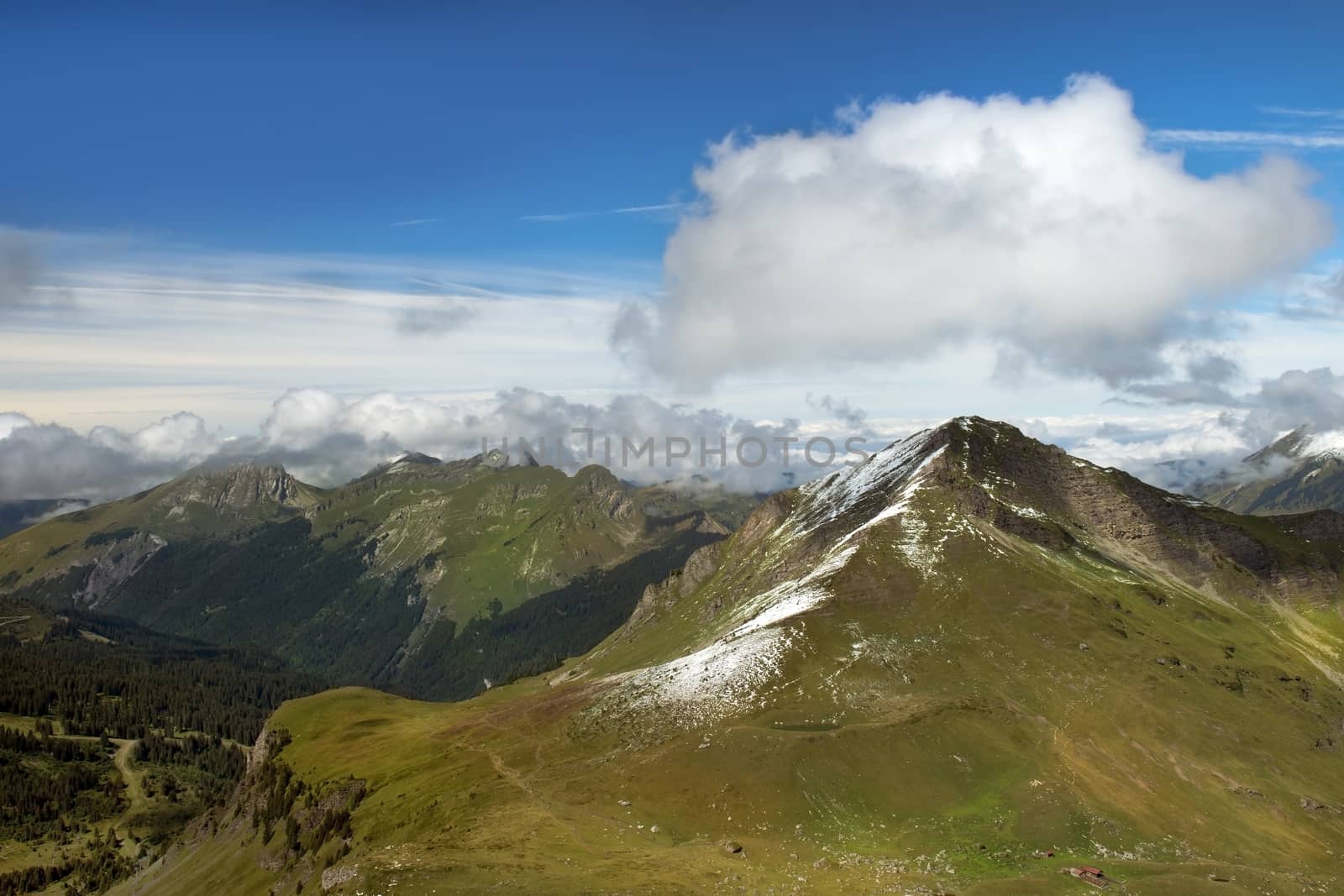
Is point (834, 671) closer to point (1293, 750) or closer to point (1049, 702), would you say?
point (1049, 702)

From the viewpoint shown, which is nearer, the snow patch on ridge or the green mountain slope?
the green mountain slope

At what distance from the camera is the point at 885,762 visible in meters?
107

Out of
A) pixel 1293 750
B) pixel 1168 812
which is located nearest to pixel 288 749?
pixel 1168 812

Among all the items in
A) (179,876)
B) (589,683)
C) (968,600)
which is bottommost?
(179,876)

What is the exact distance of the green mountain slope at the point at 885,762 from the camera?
87.9 metres


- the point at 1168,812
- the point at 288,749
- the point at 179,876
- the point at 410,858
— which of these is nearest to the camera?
the point at 410,858

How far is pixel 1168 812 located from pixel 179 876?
175190 mm

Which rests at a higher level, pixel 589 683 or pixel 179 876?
pixel 589 683

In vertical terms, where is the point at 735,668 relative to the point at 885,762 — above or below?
above

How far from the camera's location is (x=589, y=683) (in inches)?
6732

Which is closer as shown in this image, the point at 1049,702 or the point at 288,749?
the point at 1049,702

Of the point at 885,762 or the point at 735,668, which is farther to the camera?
the point at 735,668

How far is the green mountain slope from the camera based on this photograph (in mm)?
87875

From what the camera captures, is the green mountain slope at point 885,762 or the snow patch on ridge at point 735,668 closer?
the green mountain slope at point 885,762
